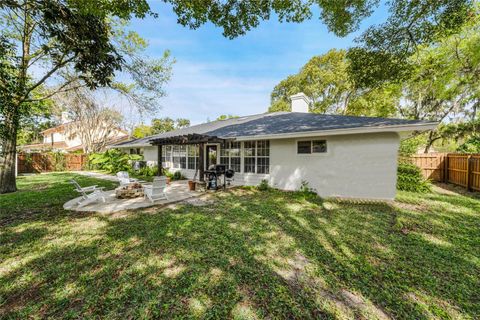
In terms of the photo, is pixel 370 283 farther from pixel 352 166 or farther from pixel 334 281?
pixel 352 166

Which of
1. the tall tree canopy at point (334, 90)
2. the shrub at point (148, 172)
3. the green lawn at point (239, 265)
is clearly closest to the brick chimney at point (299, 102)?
the tall tree canopy at point (334, 90)

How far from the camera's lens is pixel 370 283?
114 inches

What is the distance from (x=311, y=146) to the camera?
28.5ft

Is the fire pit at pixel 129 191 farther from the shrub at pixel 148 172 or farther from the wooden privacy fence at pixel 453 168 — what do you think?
the wooden privacy fence at pixel 453 168

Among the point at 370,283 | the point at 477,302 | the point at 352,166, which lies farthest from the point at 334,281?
the point at 352,166

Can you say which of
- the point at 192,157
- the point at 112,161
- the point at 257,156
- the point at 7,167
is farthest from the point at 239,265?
the point at 112,161

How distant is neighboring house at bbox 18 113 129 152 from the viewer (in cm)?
2666

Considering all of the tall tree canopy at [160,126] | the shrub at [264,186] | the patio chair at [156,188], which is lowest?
the shrub at [264,186]

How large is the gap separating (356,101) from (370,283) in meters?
→ 22.6

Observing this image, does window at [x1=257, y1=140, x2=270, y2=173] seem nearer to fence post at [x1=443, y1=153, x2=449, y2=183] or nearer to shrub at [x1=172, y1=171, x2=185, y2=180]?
shrub at [x1=172, y1=171, x2=185, y2=180]

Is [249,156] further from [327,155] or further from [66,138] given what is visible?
[66,138]

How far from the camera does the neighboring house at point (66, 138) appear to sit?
2666 centimetres

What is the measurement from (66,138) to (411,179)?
4175cm

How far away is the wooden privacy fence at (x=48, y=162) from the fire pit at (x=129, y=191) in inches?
626
